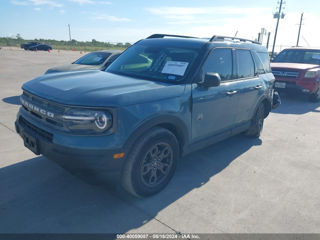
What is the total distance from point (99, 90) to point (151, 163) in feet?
3.43

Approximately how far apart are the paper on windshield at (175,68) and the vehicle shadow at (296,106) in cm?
556

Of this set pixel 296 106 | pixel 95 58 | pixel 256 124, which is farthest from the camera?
pixel 296 106

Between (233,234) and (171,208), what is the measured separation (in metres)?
0.72

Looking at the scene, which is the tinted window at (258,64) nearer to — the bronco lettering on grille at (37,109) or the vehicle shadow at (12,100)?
the bronco lettering on grille at (37,109)

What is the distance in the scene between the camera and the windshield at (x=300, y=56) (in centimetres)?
994

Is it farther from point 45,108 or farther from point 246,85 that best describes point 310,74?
point 45,108

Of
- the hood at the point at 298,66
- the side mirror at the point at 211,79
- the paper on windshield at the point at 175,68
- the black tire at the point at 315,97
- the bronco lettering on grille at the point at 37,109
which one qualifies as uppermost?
the paper on windshield at the point at 175,68

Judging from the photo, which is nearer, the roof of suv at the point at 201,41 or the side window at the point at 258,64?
the roof of suv at the point at 201,41

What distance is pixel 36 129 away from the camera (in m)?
2.92

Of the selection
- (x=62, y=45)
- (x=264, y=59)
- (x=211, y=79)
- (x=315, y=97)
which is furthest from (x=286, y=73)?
(x=62, y=45)

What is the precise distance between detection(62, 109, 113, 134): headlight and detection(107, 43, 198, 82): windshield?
3.79ft

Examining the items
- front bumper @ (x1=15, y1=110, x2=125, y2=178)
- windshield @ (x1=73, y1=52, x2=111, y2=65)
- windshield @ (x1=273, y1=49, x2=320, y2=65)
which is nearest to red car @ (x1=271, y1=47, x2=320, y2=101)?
windshield @ (x1=273, y1=49, x2=320, y2=65)

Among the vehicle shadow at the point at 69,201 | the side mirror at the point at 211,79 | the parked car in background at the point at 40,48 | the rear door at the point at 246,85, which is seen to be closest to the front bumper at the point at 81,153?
the vehicle shadow at the point at 69,201

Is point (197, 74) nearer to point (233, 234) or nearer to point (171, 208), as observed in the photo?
point (171, 208)
